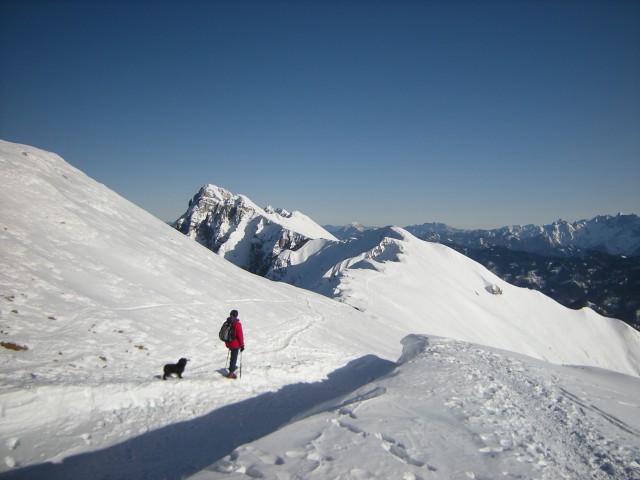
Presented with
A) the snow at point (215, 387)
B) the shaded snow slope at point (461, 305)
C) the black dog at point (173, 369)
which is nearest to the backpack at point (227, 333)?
the snow at point (215, 387)

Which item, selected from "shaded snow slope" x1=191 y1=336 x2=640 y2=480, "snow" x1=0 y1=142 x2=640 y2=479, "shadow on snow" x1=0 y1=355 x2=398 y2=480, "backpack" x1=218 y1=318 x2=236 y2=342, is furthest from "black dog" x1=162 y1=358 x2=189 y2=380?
"shaded snow slope" x1=191 y1=336 x2=640 y2=480

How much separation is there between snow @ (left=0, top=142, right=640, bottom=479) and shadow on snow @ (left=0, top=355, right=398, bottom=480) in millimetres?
42

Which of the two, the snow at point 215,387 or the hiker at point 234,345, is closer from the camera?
the snow at point 215,387

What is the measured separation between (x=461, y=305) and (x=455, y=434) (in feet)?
312

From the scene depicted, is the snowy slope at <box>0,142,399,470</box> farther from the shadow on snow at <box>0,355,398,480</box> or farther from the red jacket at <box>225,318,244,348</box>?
the red jacket at <box>225,318,244,348</box>

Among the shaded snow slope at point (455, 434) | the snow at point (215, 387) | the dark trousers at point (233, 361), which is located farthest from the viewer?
the dark trousers at point (233, 361)

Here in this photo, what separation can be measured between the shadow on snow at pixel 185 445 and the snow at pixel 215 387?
1.7 inches

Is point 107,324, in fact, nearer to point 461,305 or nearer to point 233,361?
point 233,361

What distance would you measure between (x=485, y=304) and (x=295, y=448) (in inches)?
4394

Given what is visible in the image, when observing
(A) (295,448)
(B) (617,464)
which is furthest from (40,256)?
(B) (617,464)

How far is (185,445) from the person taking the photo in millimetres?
7887

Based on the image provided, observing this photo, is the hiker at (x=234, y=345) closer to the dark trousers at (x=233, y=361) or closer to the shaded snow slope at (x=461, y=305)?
the dark trousers at (x=233, y=361)

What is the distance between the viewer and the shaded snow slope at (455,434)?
6020 mm

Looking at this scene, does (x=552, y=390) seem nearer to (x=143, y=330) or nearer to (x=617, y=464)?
(x=617, y=464)
